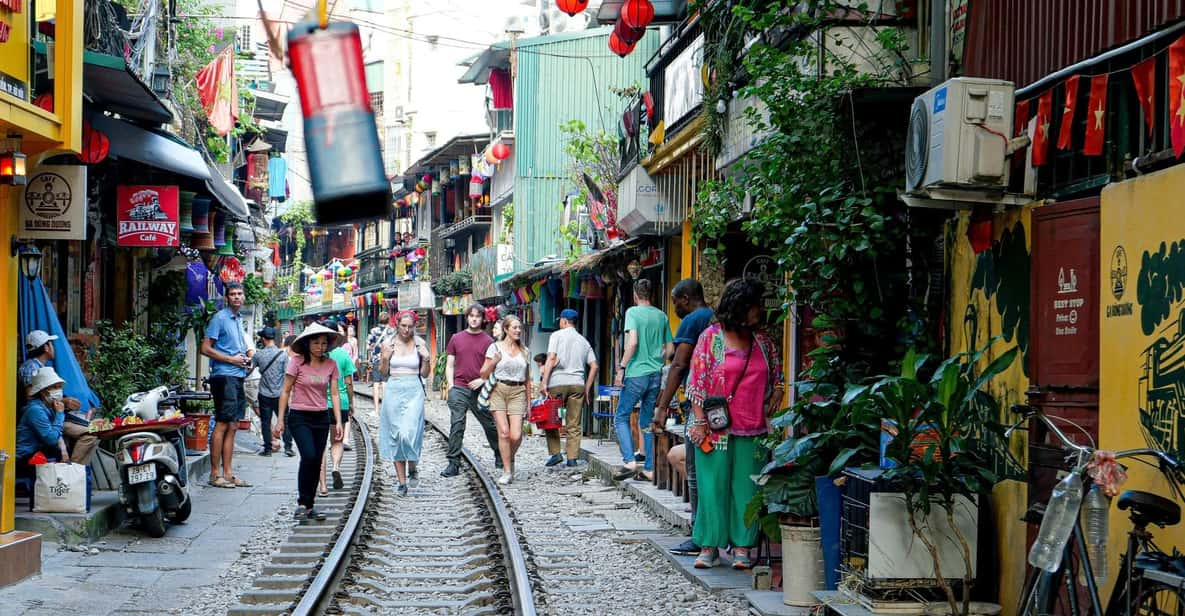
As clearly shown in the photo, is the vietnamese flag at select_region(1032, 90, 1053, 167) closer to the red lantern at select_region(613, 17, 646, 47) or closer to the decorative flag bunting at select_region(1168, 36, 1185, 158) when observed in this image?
the decorative flag bunting at select_region(1168, 36, 1185, 158)

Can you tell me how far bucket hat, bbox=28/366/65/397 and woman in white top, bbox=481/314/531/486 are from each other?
577cm

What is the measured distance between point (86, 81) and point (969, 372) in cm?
827

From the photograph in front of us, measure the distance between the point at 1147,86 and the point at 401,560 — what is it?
22.3ft

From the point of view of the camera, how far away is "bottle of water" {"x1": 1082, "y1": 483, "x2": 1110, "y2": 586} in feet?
17.3

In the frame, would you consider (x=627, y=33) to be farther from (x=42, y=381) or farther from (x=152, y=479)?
(x=42, y=381)

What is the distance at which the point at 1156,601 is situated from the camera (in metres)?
5.31

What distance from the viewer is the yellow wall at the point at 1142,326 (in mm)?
5570

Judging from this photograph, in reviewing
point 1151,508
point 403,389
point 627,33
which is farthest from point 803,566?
point 627,33

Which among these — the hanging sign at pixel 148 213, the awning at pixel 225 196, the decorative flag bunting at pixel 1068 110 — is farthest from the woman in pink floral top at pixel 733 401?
the awning at pixel 225 196

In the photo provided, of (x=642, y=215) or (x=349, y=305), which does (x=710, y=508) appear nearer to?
(x=642, y=215)

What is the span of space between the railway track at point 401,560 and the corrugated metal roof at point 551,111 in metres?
19.2

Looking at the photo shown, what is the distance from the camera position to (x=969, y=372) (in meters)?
7.06

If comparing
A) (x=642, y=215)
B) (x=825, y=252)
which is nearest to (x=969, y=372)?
(x=825, y=252)

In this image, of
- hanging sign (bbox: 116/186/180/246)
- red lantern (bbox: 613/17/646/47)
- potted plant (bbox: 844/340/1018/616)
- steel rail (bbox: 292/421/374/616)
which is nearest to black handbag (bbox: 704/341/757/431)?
potted plant (bbox: 844/340/1018/616)
